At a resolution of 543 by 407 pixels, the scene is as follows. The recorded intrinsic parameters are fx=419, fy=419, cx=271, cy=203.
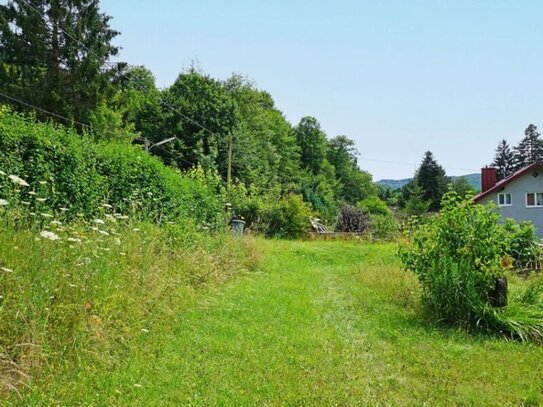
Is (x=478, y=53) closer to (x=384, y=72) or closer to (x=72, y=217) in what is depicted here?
(x=384, y=72)

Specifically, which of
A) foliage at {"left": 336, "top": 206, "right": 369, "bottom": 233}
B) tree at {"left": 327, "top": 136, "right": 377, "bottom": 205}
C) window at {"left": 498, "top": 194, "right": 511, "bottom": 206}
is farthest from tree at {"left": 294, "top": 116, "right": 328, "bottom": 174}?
foliage at {"left": 336, "top": 206, "right": 369, "bottom": 233}

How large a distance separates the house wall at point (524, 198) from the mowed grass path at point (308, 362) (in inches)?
1033

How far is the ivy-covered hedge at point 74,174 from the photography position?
5387 mm

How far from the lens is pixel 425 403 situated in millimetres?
2773

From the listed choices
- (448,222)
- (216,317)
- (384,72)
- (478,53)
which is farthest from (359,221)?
(216,317)

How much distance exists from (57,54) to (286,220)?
40.7ft

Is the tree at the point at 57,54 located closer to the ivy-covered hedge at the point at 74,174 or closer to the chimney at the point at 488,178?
the ivy-covered hedge at the point at 74,174

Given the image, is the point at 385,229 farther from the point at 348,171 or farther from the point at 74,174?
the point at 348,171

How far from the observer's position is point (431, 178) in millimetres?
43688

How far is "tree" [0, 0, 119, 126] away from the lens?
17500 mm

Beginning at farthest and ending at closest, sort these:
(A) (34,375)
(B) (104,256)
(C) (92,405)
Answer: (B) (104,256) → (A) (34,375) → (C) (92,405)

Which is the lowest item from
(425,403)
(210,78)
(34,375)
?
(425,403)

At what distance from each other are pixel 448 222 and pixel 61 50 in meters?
18.7

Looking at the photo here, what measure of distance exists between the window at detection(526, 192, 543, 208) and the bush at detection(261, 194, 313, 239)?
59.5ft
